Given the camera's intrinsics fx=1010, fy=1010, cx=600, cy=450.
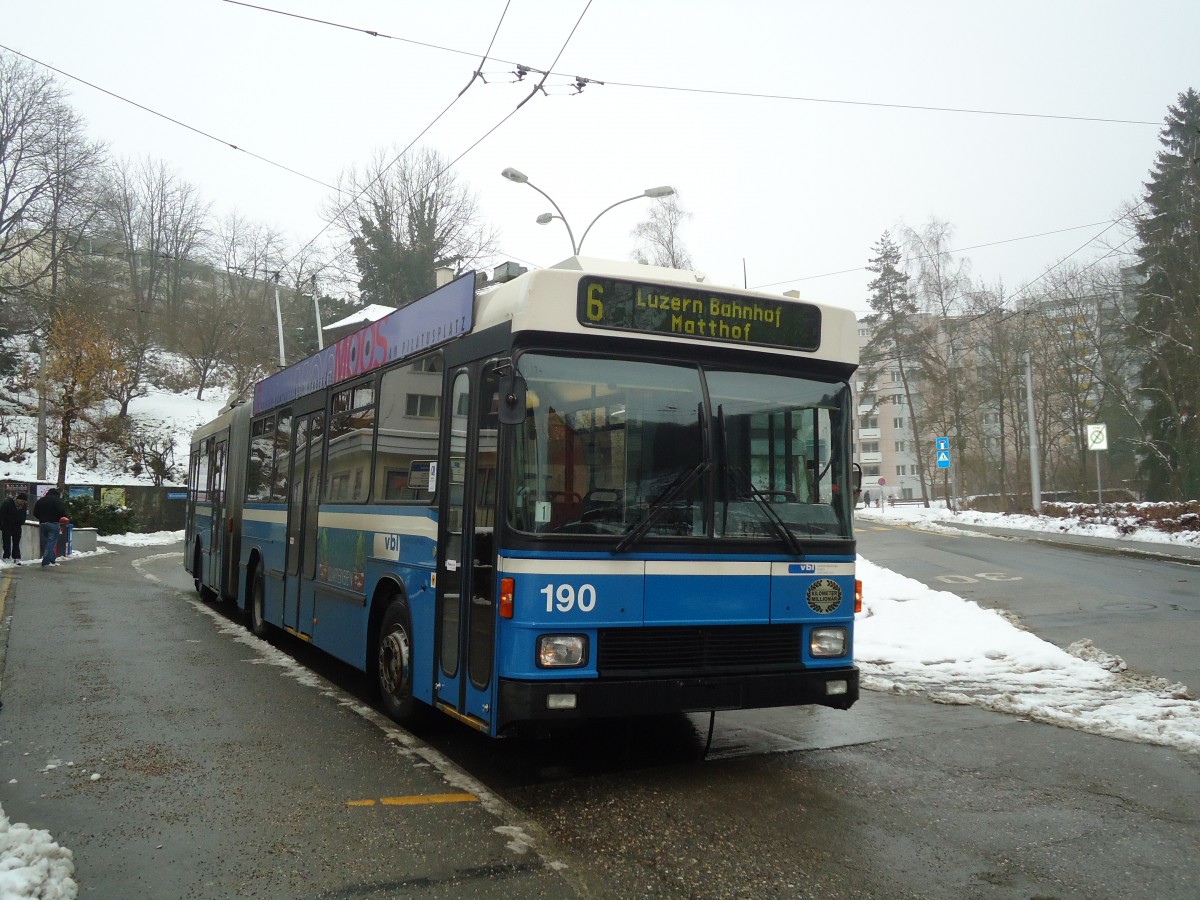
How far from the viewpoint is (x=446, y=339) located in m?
6.87

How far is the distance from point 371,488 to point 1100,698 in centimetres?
630

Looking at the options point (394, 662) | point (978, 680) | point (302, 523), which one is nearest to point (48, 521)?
point (302, 523)

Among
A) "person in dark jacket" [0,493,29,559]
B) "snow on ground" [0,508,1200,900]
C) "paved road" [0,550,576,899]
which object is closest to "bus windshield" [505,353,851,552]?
"paved road" [0,550,576,899]

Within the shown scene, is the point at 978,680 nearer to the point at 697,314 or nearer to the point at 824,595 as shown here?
the point at 824,595

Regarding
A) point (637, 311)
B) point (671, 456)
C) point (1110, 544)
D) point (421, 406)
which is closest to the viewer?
point (671, 456)

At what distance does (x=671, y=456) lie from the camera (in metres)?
5.76

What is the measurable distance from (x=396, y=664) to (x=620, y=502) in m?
2.60

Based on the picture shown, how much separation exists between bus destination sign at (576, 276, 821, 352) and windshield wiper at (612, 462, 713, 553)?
86 centimetres

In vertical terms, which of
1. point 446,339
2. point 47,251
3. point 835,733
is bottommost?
point 835,733

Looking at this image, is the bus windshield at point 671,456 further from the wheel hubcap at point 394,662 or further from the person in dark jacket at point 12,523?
the person in dark jacket at point 12,523

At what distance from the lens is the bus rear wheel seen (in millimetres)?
7082

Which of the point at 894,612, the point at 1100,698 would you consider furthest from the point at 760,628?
the point at 894,612

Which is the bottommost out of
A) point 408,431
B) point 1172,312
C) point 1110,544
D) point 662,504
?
point 1110,544

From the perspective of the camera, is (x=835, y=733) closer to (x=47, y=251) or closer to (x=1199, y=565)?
(x=1199, y=565)
